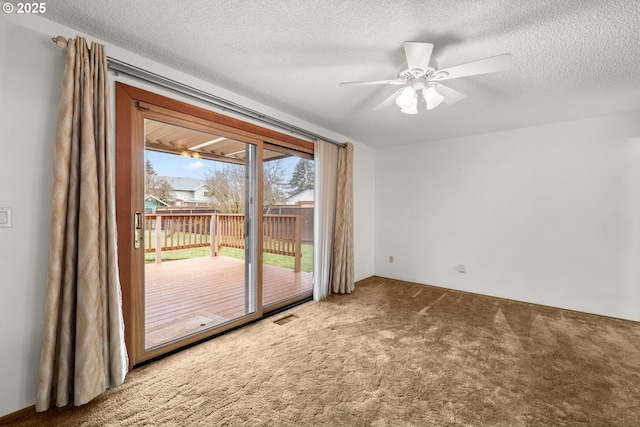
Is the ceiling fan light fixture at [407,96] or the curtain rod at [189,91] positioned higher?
the curtain rod at [189,91]

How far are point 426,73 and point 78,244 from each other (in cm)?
250

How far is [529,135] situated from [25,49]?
4840 millimetres

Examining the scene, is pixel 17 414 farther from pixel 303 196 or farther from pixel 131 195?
pixel 303 196

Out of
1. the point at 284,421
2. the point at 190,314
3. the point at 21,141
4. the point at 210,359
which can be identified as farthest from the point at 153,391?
the point at 21,141

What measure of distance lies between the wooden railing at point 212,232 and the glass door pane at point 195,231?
0.04ft

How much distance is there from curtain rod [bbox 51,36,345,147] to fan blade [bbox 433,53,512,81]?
173 cm

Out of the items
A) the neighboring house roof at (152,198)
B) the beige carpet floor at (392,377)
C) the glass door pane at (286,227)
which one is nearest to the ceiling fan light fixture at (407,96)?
the glass door pane at (286,227)

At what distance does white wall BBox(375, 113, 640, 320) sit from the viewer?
3.06 metres

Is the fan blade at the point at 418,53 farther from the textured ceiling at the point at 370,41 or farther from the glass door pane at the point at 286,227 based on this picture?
the glass door pane at the point at 286,227

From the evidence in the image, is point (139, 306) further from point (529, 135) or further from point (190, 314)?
point (529, 135)

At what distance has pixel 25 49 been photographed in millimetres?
1564

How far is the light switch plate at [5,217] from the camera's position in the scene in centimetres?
152

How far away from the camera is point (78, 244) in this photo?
162 centimetres

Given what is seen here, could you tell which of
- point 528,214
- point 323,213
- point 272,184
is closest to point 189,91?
point 272,184
